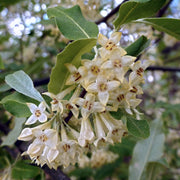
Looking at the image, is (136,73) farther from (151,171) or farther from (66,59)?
(151,171)

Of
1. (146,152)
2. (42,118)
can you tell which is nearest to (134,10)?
(42,118)

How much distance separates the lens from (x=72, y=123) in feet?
3.77

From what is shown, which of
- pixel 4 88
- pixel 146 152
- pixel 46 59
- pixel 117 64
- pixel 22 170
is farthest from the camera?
pixel 46 59

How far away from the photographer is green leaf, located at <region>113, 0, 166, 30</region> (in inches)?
40.8

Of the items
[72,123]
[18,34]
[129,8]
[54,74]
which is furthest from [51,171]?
[18,34]

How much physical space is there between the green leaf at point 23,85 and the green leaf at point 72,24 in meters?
0.28

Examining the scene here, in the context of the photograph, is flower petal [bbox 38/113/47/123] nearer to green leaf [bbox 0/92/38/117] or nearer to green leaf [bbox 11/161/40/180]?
green leaf [bbox 0/92/38/117]

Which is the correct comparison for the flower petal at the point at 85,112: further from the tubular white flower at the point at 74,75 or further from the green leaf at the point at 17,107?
the green leaf at the point at 17,107

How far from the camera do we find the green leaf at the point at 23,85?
1047 millimetres

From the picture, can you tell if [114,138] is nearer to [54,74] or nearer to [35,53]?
[54,74]

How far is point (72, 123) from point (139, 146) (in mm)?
1214

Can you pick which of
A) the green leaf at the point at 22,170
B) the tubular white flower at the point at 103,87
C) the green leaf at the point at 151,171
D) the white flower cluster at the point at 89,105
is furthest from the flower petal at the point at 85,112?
the green leaf at the point at 151,171

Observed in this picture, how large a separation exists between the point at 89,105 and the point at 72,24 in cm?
44

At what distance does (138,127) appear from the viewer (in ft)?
3.59
